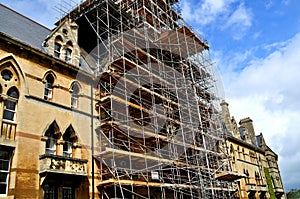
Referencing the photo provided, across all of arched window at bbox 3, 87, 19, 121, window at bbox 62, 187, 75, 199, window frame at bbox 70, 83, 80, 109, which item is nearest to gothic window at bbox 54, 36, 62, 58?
window frame at bbox 70, 83, 80, 109

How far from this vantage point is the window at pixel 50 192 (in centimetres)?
1416

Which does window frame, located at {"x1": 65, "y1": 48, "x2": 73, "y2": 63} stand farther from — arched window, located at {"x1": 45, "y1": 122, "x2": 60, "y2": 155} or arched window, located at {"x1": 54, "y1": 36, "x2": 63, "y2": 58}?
arched window, located at {"x1": 45, "y1": 122, "x2": 60, "y2": 155}

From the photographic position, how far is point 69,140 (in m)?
16.4

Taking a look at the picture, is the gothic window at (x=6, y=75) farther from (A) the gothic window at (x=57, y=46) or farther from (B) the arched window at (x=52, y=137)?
(A) the gothic window at (x=57, y=46)

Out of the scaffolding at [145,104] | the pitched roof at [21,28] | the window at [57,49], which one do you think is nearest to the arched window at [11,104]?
the pitched roof at [21,28]

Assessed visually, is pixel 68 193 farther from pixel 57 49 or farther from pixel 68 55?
pixel 57 49

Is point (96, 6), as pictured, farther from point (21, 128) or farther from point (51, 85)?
point (21, 128)

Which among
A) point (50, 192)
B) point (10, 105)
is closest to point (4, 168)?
A: point (50, 192)

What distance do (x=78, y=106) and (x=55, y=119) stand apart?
222cm

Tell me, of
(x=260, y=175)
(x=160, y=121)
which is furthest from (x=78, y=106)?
(x=260, y=175)

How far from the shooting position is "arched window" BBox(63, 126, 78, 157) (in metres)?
16.1

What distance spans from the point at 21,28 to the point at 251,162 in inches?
1250

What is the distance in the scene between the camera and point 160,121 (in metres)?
22.9

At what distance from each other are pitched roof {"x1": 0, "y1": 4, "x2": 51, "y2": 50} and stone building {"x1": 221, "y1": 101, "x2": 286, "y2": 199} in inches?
845
